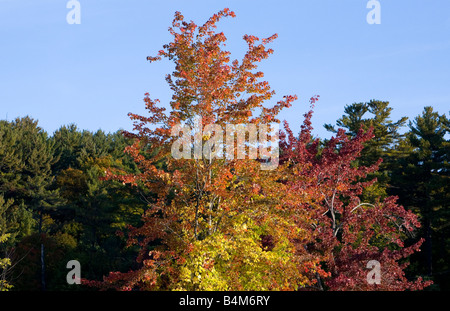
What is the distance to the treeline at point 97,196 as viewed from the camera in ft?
110

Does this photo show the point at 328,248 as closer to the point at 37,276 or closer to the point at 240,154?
the point at 240,154

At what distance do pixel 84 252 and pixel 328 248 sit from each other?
2706cm

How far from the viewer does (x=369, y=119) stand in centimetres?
4728

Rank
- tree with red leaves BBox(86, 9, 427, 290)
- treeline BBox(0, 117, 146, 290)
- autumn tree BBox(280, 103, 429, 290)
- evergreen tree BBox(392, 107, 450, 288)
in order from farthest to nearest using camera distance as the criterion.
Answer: treeline BBox(0, 117, 146, 290) → evergreen tree BBox(392, 107, 450, 288) → autumn tree BBox(280, 103, 429, 290) → tree with red leaves BBox(86, 9, 427, 290)
